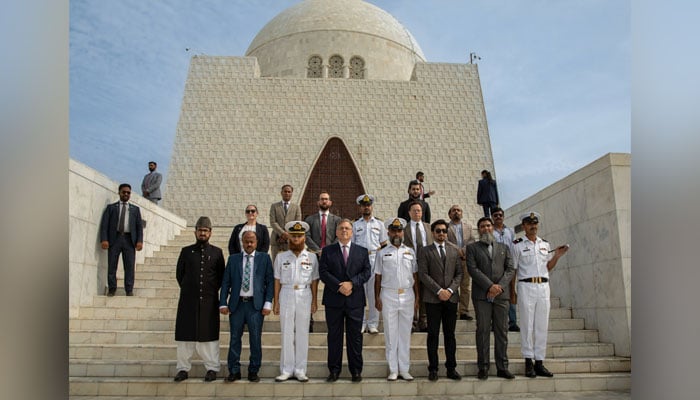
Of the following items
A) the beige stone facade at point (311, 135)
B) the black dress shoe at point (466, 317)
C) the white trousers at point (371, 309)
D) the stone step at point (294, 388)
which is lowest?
the stone step at point (294, 388)

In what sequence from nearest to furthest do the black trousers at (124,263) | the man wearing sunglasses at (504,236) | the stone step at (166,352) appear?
the stone step at (166,352)
the man wearing sunglasses at (504,236)
the black trousers at (124,263)

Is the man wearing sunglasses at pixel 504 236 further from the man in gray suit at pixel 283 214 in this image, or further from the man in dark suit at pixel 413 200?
the man in gray suit at pixel 283 214

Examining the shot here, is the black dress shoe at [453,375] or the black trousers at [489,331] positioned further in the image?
the black trousers at [489,331]

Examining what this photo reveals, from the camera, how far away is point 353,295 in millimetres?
4547

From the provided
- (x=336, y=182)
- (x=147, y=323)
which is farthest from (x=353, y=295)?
(x=336, y=182)

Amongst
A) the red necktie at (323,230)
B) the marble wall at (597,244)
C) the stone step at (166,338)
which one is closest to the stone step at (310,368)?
the stone step at (166,338)

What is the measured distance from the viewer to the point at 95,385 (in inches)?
169

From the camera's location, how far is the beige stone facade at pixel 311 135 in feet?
43.6

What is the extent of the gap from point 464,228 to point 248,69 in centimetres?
1035

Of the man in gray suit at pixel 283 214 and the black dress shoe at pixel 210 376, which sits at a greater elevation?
the man in gray suit at pixel 283 214

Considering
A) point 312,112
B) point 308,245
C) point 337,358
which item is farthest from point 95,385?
point 312,112

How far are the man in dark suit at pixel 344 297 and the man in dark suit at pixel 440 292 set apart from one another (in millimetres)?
537
